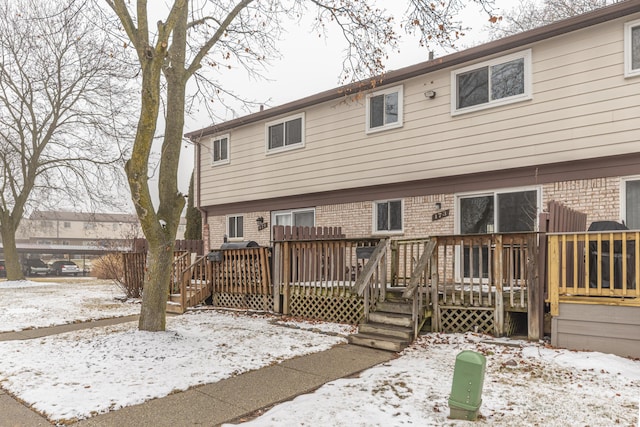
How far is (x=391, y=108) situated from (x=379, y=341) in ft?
21.2

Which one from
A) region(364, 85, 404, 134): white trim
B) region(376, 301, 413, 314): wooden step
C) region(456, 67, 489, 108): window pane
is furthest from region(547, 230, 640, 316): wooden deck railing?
region(364, 85, 404, 134): white trim

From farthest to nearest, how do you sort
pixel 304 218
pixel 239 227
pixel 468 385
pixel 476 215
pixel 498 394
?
pixel 239 227
pixel 304 218
pixel 476 215
pixel 498 394
pixel 468 385

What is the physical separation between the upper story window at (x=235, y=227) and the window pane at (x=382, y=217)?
18.5ft

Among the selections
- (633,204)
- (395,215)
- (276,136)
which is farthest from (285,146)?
(633,204)

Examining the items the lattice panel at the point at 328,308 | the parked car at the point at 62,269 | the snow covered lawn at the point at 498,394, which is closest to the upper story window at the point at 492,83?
the lattice panel at the point at 328,308

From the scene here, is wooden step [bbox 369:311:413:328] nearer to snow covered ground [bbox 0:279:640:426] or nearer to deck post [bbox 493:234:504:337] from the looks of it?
snow covered ground [bbox 0:279:640:426]

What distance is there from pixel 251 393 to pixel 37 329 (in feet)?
19.6

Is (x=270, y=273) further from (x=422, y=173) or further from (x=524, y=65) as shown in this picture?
(x=524, y=65)

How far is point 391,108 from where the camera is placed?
34.9 feet

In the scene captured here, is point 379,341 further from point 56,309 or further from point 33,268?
point 33,268

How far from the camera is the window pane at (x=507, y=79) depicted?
28.4 feet

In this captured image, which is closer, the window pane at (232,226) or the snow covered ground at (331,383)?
the snow covered ground at (331,383)

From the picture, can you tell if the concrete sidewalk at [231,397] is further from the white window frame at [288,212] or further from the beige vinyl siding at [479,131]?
the white window frame at [288,212]

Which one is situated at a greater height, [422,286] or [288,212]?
[288,212]
